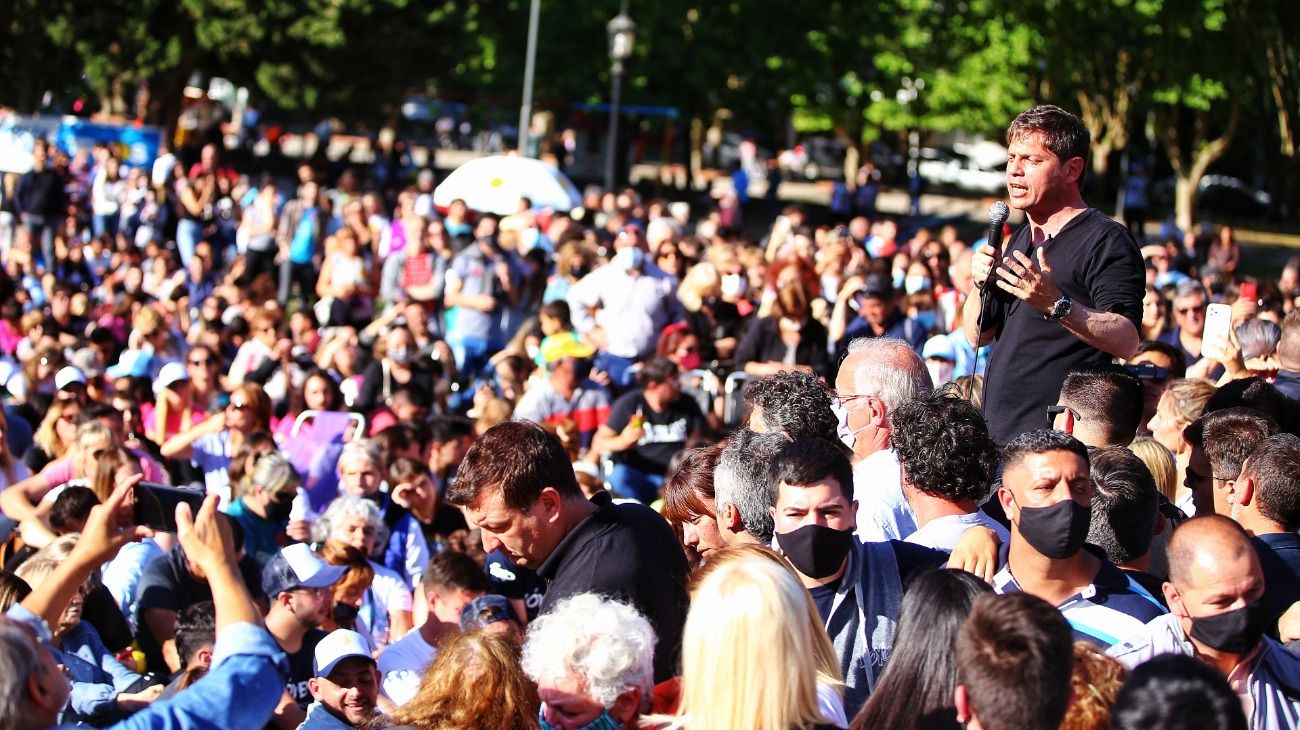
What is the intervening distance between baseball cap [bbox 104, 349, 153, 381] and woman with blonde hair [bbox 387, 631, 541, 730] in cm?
784

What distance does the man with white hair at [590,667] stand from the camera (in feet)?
12.1

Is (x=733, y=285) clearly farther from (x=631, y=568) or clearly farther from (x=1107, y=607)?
(x=1107, y=607)

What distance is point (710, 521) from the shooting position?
5121mm

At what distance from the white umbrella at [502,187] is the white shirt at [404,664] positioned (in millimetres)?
11206

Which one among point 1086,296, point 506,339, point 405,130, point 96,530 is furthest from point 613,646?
point 405,130

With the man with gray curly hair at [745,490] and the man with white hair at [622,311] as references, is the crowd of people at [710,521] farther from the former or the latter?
the man with white hair at [622,311]

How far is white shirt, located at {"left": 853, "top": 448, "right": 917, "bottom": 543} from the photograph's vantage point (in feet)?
16.5

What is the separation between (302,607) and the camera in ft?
19.6

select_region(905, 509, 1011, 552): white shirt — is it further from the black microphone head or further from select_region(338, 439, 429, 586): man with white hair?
select_region(338, 439, 429, 586): man with white hair

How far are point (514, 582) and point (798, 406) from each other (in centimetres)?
162

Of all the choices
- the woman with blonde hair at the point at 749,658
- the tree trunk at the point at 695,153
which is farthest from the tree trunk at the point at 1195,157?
the woman with blonde hair at the point at 749,658

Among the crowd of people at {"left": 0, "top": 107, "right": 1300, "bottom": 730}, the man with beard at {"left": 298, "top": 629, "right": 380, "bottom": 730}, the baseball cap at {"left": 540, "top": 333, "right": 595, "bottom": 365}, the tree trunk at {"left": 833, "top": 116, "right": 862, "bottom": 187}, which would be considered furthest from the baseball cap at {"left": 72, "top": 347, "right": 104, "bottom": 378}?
the tree trunk at {"left": 833, "top": 116, "right": 862, "bottom": 187}

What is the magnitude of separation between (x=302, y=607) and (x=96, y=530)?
2370mm

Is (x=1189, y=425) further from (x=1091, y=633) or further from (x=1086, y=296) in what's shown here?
(x=1091, y=633)
